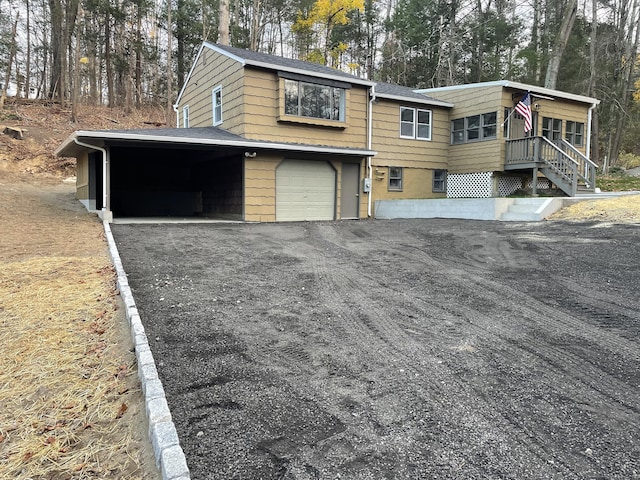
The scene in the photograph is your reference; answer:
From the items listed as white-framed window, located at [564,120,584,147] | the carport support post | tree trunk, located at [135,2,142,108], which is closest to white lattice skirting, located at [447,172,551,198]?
white-framed window, located at [564,120,584,147]

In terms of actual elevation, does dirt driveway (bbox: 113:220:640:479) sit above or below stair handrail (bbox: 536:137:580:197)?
below

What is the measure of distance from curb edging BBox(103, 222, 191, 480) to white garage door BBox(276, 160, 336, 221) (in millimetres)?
9831

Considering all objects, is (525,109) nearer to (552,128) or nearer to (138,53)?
(552,128)

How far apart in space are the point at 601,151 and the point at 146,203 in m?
33.5

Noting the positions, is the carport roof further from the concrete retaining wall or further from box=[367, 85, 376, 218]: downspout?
the concrete retaining wall

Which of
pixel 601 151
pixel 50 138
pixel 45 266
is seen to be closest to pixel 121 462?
pixel 45 266

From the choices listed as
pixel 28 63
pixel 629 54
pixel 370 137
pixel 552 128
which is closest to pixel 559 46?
pixel 552 128

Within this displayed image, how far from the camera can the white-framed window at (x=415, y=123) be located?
16.5 metres

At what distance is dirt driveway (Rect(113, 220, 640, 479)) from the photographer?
2.27 meters

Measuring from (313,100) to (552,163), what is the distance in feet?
27.2

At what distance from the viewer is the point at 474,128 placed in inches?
655

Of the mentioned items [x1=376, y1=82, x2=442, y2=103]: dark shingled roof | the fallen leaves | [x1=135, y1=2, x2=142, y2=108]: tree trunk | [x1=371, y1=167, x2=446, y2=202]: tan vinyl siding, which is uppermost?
[x1=135, y1=2, x2=142, y2=108]: tree trunk

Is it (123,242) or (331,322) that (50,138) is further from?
(331,322)

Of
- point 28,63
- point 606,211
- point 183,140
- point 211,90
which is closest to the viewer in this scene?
point 606,211
